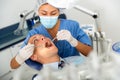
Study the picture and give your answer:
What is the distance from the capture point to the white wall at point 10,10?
190cm

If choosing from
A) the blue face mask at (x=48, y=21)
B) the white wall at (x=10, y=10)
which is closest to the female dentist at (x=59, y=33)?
the blue face mask at (x=48, y=21)

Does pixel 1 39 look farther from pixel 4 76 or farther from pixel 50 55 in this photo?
pixel 50 55

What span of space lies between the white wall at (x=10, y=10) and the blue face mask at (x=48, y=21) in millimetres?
Result: 785

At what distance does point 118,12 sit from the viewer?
7.33 feet

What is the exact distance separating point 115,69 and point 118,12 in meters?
1.92

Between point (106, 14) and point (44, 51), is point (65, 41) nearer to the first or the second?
point (44, 51)

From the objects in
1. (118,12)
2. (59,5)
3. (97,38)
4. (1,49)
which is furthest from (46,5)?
(118,12)

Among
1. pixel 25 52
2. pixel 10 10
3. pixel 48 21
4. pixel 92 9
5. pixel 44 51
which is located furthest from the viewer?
pixel 92 9

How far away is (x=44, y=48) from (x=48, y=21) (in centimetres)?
19

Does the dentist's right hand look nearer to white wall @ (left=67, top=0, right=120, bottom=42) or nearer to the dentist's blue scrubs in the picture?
the dentist's blue scrubs

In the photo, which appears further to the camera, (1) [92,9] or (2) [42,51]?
(1) [92,9]

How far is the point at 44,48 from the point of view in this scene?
3.63 feet

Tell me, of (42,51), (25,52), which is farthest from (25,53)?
(42,51)

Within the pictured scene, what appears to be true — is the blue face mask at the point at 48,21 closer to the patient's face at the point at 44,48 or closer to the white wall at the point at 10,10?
the patient's face at the point at 44,48
